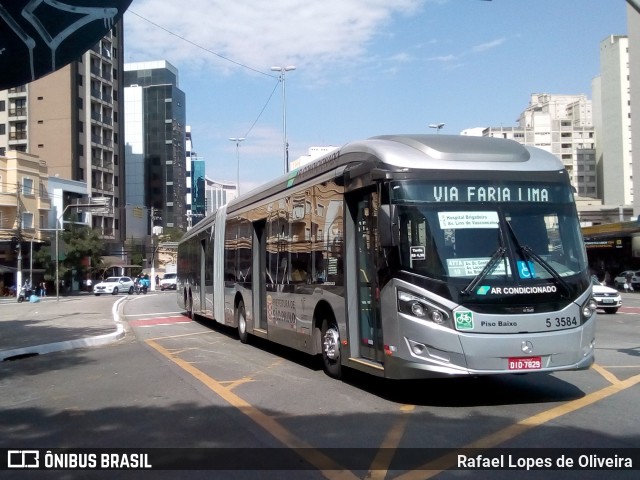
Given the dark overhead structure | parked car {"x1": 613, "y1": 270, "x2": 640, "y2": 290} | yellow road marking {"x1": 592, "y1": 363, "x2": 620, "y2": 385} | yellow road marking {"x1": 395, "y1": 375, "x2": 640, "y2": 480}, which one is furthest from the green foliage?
yellow road marking {"x1": 395, "y1": 375, "x2": 640, "y2": 480}

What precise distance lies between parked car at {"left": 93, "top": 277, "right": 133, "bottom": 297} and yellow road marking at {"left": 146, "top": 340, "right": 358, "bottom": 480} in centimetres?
5087

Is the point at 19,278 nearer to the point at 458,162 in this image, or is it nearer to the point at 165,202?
the point at 458,162

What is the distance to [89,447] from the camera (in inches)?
265

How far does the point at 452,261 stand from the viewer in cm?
786

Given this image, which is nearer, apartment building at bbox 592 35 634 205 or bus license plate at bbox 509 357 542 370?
bus license plate at bbox 509 357 542 370

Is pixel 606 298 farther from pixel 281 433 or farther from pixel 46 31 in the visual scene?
pixel 46 31

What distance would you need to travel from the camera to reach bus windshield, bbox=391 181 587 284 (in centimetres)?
789

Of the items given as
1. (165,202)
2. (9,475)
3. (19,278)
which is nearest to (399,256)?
(9,475)

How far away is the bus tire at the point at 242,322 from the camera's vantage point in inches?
613

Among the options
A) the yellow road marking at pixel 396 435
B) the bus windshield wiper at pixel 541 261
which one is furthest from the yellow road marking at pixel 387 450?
the bus windshield wiper at pixel 541 261

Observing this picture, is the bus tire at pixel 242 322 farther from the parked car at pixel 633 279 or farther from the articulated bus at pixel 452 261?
the parked car at pixel 633 279

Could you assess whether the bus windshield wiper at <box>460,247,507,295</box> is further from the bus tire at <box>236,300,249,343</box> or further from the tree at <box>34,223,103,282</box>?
the tree at <box>34,223,103,282</box>

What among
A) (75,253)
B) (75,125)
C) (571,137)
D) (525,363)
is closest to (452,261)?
(525,363)

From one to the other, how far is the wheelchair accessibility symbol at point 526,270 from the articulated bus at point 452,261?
13 millimetres
